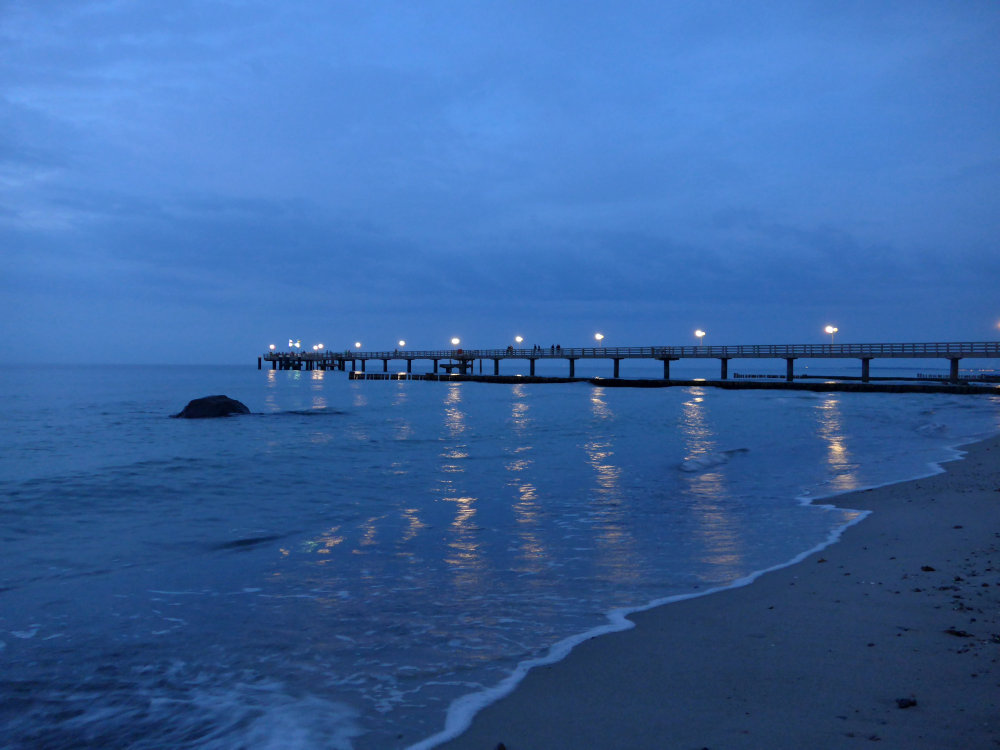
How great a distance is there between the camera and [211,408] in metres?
33.3

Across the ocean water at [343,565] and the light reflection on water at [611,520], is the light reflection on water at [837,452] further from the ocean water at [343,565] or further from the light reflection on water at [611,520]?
the light reflection on water at [611,520]

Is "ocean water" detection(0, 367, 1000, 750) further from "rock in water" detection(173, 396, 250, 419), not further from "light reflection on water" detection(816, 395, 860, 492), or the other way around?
"rock in water" detection(173, 396, 250, 419)

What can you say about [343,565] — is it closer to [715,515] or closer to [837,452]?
[715,515]

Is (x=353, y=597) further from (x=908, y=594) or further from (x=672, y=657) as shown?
(x=908, y=594)

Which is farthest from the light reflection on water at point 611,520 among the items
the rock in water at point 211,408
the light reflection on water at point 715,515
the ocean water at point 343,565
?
the rock in water at point 211,408

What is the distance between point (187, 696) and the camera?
4816mm

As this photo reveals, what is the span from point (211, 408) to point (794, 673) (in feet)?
109

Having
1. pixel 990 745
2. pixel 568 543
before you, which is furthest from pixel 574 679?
pixel 568 543

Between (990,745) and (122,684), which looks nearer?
(990,745)

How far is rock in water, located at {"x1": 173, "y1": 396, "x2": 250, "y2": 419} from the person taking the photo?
32938mm

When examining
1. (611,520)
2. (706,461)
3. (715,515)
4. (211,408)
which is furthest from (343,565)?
(211,408)

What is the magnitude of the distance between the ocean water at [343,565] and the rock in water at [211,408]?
11048 mm

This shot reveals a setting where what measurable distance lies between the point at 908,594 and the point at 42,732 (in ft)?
23.0

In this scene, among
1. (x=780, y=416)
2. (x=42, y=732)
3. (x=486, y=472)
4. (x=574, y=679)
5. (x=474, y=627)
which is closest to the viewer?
(x=42, y=732)
